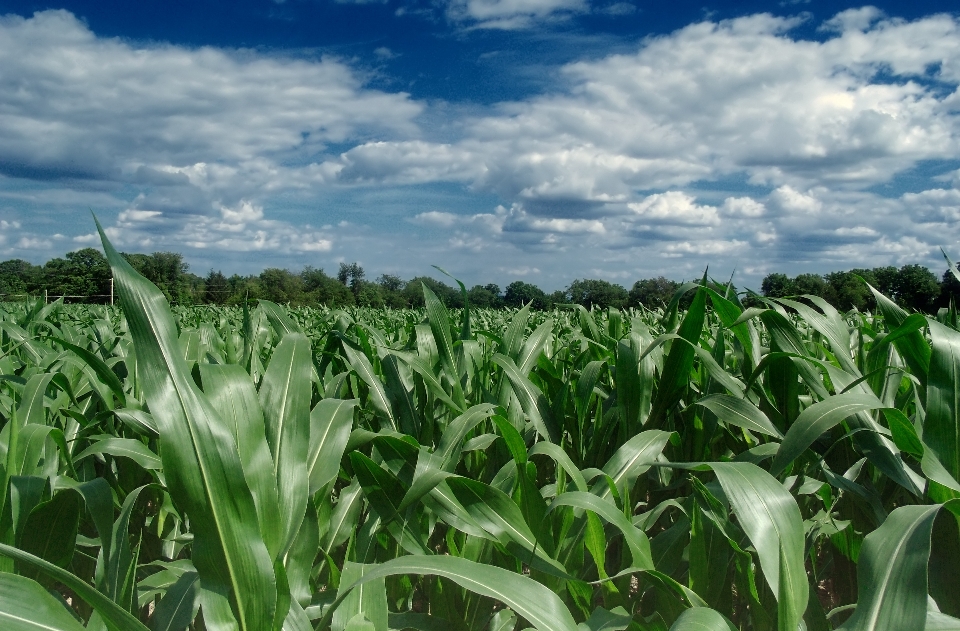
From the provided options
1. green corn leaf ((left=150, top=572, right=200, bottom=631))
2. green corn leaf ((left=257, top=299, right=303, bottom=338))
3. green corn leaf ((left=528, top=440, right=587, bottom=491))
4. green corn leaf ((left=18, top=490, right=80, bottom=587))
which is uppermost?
green corn leaf ((left=257, top=299, right=303, bottom=338))

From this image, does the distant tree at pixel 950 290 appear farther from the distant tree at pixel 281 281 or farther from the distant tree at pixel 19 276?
the distant tree at pixel 19 276

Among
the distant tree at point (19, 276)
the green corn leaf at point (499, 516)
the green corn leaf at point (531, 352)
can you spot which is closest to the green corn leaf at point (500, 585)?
the green corn leaf at point (499, 516)

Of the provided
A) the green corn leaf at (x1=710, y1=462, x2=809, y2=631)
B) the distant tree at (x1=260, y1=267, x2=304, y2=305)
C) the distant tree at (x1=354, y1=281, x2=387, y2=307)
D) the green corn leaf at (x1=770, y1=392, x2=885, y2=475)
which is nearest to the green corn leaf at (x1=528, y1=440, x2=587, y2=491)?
A: the green corn leaf at (x1=710, y1=462, x2=809, y2=631)

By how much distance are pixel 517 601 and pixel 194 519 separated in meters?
0.45

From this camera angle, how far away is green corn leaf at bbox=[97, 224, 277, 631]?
2.72 ft

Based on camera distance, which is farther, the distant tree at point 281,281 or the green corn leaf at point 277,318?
the distant tree at point 281,281

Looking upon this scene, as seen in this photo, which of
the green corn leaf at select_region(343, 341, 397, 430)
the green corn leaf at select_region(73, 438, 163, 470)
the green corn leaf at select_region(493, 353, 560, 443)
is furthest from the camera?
the green corn leaf at select_region(343, 341, 397, 430)

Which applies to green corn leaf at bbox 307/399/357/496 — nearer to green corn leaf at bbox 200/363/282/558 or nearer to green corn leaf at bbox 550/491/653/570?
green corn leaf at bbox 200/363/282/558

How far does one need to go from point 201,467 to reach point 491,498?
19.7 inches

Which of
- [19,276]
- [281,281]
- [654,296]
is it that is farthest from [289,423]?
[19,276]

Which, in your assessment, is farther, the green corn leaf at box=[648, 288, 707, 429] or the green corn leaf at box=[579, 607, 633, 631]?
the green corn leaf at box=[648, 288, 707, 429]

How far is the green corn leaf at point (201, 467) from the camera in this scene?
831 mm

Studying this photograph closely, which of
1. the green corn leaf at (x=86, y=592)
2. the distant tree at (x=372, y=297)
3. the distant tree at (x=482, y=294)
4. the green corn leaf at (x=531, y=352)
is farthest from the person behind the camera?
the distant tree at (x=372, y=297)

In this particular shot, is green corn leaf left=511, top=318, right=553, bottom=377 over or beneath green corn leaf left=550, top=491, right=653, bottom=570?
over
